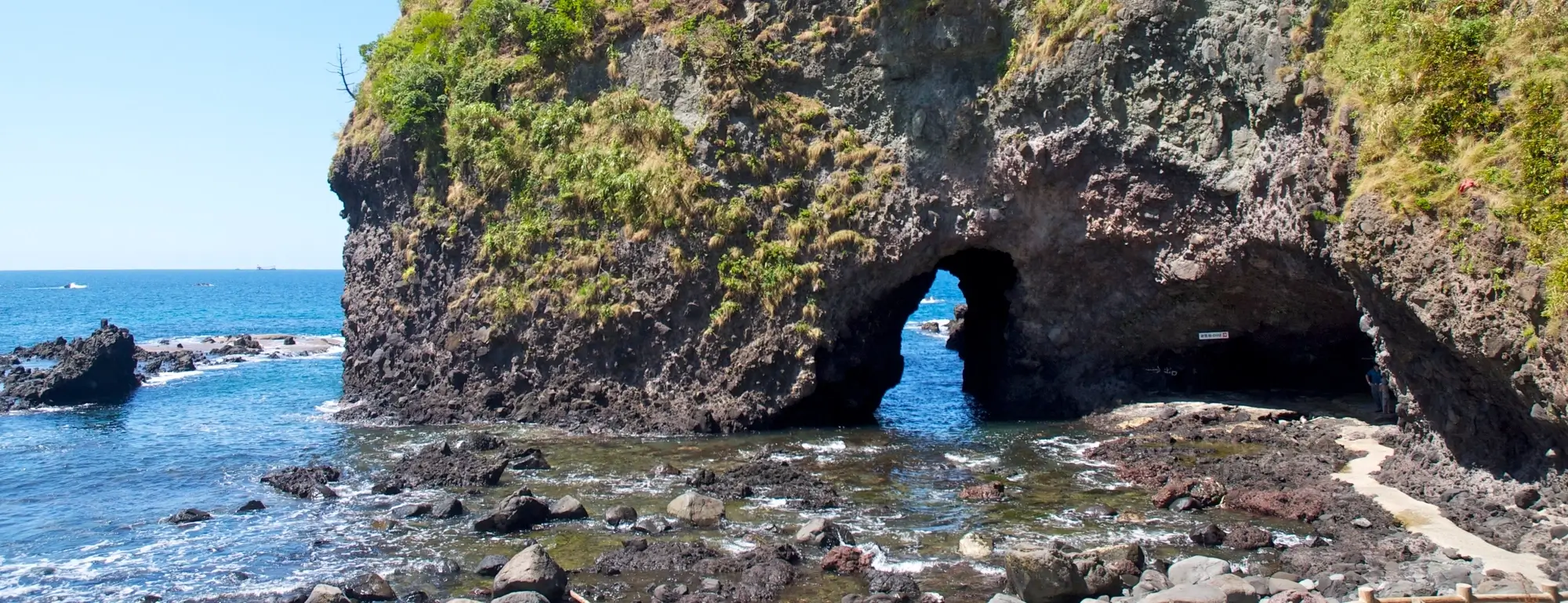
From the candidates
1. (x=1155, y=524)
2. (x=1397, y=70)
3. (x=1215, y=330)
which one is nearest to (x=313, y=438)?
(x=1155, y=524)

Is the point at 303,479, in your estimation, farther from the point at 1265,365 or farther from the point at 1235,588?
the point at 1265,365

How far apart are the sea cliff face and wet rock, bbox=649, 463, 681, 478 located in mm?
4599

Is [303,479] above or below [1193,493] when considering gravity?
below

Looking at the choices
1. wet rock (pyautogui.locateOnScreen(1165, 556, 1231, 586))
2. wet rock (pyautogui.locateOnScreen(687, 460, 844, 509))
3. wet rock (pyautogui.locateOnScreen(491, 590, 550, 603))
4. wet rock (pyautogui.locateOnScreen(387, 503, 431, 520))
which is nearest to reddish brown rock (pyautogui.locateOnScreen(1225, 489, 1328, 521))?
wet rock (pyautogui.locateOnScreen(1165, 556, 1231, 586))

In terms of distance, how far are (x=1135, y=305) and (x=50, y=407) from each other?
36062 millimetres

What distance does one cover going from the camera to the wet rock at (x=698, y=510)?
18422mm

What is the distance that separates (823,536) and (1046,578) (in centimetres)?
404

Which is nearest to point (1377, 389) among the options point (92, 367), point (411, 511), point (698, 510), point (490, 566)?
point (698, 510)

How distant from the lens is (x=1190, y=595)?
1293 centimetres

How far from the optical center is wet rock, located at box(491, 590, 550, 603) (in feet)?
45.6

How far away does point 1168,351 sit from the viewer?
28.5 metres

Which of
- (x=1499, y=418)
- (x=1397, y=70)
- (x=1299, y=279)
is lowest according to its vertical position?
(x=1499, y=418)

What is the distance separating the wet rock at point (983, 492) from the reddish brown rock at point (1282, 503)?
3867 mm

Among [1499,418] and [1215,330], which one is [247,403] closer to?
[1215,330]
